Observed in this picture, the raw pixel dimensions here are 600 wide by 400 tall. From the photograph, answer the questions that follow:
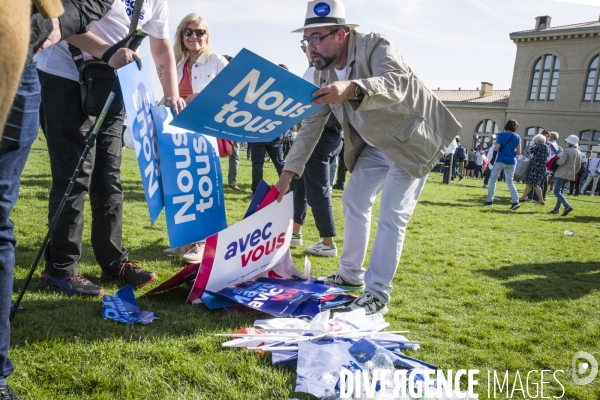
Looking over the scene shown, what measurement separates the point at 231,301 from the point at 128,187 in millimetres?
6412

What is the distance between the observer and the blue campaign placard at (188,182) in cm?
329

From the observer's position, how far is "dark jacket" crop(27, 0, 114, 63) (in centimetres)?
163

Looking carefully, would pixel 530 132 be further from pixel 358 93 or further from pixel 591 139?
pixel 358 93

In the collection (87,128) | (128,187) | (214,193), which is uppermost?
(87,128)

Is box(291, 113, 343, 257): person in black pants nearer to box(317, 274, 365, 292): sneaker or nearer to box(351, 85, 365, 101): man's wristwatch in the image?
box(317, 274, 365, 292): sneaker

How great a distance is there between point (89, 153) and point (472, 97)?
61.9 meters

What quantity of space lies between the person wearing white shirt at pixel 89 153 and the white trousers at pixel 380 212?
4.57 ft

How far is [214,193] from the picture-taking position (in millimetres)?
3695

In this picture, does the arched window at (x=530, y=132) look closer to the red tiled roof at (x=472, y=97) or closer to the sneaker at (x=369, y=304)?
the red tiled roof at (x=472, y=97)

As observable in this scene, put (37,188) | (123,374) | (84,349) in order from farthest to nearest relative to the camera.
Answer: (37,188), (84,349), (123,374)

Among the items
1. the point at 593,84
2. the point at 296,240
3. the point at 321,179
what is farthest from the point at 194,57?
the point at 593,84

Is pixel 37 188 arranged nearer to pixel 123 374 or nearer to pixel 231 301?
pixel 231 301

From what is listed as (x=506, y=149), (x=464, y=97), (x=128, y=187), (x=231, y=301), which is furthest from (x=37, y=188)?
(x=464, y=97)

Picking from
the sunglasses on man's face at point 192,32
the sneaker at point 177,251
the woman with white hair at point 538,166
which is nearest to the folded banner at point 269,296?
the sneaker at point 177,251
